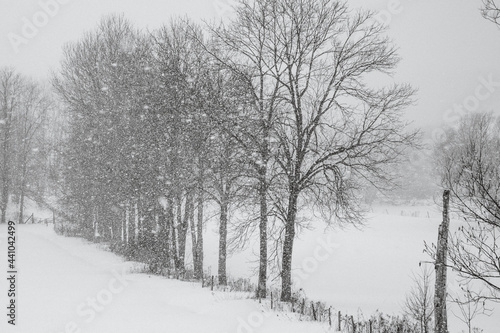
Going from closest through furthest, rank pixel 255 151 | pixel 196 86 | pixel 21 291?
pixel 21 291 → pixel 255 151 → pixel 196 86

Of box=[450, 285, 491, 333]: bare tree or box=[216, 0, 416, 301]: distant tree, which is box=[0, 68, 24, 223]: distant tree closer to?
box=[216, 0, 416, 301]: distant tree

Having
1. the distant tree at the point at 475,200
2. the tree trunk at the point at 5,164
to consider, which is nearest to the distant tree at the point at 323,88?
the distant tree at the point at 475,200

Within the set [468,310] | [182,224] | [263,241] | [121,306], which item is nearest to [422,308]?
[263,241]

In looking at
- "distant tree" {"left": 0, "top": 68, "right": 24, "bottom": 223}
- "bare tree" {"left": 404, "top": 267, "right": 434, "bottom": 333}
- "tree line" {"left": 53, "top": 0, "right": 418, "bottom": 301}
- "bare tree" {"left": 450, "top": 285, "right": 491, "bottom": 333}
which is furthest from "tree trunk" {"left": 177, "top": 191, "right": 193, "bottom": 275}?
"distant tree" {"left": 0, "top": 68, "right": 24, "bottom": 223}

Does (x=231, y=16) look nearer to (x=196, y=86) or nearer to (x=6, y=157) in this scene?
(x=196, y=86)

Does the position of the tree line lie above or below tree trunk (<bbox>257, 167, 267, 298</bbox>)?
above

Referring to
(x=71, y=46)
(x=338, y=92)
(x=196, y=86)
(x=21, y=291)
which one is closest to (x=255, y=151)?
(x=338, y=92)

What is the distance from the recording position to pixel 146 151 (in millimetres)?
17609

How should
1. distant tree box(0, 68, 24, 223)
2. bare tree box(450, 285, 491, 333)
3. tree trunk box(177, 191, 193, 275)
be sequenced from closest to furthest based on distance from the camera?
bare tree box(450, 285, 491, 333) < tree trunk box(177, 191, 193, 275) < distant tree box(0, 68, 24, 223)

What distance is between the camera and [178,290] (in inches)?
508

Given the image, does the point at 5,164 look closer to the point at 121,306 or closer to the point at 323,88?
the point at 121,306

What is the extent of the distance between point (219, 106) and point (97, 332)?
27.9 ft

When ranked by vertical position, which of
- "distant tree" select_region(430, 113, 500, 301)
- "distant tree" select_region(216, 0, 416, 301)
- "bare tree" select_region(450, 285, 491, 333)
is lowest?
"bare tree" select_region(450, 285, 491, 333)

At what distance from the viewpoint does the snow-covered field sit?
31.5 ft
